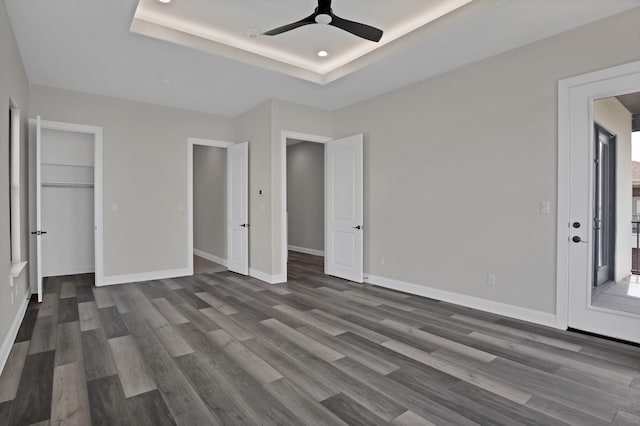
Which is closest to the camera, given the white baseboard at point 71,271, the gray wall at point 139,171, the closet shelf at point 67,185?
the gray wall at point 139,171

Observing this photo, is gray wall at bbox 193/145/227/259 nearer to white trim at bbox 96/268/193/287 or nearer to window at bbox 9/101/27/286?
white trim at bbox 96/268/193/287

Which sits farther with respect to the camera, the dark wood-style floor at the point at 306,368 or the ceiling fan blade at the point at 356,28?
the ceiling fan blade at the point at 356,28

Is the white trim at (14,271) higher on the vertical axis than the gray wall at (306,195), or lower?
lower

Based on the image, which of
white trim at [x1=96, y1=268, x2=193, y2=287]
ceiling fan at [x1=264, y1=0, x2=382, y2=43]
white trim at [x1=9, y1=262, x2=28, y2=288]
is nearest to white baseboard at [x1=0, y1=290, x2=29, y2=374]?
white trim at [x1=9, y1=262, x2=28, y2=288]

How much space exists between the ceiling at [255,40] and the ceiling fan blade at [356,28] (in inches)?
18.4

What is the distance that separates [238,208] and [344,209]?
1.88 m

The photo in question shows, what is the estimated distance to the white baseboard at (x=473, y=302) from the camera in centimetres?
353

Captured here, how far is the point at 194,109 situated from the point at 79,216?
2.70 meters

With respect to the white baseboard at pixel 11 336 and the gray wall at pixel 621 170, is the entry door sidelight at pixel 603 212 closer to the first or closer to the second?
the gray wall at pixel 621 170

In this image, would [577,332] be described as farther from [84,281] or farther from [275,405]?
[84,281]

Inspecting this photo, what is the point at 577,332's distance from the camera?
130 inches

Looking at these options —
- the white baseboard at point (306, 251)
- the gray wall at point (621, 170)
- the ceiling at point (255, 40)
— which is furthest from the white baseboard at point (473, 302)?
the white baseboard at point (306, 251)

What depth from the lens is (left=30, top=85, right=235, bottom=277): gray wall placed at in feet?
17.0

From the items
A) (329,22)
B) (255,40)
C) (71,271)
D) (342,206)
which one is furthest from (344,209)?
(71,271)
